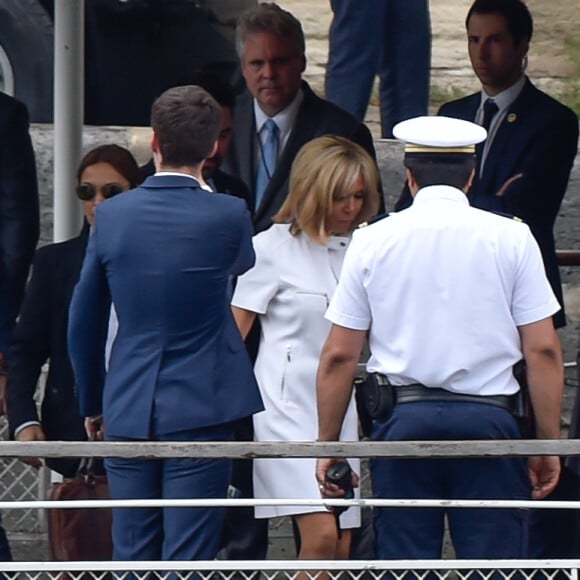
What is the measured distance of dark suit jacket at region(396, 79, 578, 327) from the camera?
4.83 metres

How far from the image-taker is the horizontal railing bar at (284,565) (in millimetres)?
3662

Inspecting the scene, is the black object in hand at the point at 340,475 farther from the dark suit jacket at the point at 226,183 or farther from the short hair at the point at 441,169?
the dark suit jacket at the point at 226,183

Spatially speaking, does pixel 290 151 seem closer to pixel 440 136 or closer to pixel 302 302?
pixel 302 302

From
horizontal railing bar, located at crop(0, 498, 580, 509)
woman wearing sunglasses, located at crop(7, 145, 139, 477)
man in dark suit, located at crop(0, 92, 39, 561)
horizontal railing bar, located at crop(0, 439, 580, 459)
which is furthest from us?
man in dark suit, located at crop(0, 92, 39, 561)

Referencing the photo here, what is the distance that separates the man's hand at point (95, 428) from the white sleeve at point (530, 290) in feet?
3.42

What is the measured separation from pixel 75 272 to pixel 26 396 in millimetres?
354

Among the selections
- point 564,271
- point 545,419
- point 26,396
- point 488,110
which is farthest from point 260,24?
point 564,271

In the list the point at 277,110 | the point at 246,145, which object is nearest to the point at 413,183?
the point at 277,110

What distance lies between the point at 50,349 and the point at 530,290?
137cm

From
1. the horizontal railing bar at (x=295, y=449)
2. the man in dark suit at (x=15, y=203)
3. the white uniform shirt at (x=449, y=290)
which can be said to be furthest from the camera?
the man in dark suit at (x=15, y=203)

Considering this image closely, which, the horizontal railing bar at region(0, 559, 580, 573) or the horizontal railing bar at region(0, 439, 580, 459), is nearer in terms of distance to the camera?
the horizontal railing bar at region(0, 439, 580, 459)

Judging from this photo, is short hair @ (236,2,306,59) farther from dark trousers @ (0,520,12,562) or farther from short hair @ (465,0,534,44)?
dark trousers @ (0,520,12,562)

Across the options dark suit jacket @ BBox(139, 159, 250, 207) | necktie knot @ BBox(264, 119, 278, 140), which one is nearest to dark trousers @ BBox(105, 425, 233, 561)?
dark suit jacket @ BBox(139, 159, 250, 207)

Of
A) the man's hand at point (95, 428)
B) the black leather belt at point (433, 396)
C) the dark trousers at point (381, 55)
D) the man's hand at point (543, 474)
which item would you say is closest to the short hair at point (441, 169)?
the black leather belt at point (433, 396)
